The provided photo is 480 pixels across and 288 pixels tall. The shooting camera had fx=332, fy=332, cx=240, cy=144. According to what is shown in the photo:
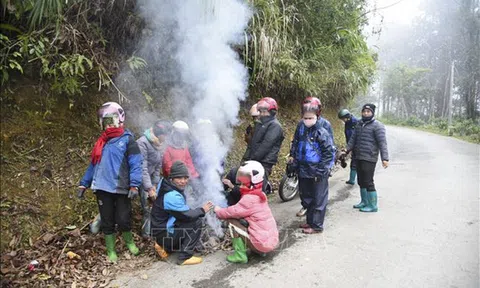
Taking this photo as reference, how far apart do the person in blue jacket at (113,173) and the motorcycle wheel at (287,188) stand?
3190 millimetres

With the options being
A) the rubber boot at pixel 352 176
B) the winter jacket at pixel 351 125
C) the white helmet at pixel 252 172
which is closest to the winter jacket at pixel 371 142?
the rubber boot at pixel 352 176

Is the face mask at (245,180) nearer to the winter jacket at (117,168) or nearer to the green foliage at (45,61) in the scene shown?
the winter jacket at (117,168)

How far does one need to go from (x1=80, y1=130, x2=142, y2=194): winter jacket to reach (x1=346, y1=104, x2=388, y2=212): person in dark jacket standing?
3693 millimetres

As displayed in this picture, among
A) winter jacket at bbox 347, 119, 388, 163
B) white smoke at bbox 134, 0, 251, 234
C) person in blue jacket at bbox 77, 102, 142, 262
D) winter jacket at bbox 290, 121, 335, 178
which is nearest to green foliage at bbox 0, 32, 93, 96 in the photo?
person in blue jacket at bbox 77, 102, 142, 262

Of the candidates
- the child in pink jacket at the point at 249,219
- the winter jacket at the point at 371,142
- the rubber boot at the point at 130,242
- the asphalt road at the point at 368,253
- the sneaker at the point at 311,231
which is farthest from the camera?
the winter jacket at the point at 371,142

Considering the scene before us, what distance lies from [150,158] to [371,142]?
11.9ft

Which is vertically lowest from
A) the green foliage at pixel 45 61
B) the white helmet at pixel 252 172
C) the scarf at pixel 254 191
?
the scarf at pixel 254 191

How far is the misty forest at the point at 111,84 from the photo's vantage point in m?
3.83

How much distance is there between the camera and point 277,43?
281 inches

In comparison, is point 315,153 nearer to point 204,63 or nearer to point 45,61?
point 204,63

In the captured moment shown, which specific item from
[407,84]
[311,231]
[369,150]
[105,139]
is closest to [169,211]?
[105,139]

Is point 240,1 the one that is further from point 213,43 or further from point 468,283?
point 468,283

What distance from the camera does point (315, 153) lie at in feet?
15.8

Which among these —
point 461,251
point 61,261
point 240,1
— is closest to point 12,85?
point 61,261
